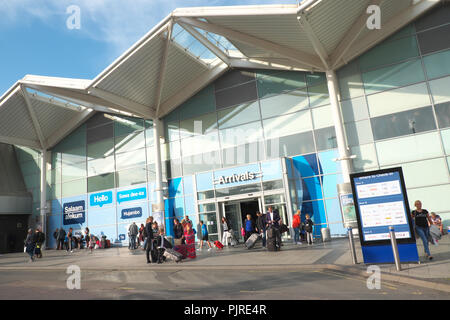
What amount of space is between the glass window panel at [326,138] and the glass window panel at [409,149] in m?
2.22

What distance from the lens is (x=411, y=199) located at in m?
16.3

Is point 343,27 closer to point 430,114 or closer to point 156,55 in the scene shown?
point 430,114

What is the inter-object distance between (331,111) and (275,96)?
11.3ft

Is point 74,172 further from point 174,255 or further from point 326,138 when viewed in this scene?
point 326,138

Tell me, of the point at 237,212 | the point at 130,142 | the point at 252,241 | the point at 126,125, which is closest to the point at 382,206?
→ the point at 252,241

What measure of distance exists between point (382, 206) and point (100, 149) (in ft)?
71.3

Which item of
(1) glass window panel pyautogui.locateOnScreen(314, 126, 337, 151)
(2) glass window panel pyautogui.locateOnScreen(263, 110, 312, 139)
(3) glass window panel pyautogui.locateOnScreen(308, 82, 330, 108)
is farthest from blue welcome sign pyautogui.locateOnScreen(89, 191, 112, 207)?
(3) glass window panel pyautogui.locateOnScreen(308, 82, 330, 108)

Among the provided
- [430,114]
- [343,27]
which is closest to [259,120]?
[343,27]

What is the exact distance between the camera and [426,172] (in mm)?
16297

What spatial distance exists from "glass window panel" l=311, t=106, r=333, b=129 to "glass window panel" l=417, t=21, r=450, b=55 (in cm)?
541

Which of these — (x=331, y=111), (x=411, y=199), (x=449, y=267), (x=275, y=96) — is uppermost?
(x=275, y=96)

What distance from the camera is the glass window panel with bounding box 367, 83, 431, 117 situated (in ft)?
55.1

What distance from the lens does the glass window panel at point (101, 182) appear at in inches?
966
